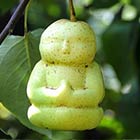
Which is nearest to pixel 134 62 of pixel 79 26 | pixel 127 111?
pixel 127 111

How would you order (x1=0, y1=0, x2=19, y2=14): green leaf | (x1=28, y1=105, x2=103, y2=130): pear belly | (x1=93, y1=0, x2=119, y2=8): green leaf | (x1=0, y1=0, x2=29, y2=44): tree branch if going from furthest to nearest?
(x1=93, y1=0, x2=119, y2=8): green leaf → (x1=0, y1=0, x2=19, y2=14): green leaf → (x1=0, y1=0, x2=29, y2=44): tree branch → (x1=28, y1=105, x2=103, y2=130): pear belly

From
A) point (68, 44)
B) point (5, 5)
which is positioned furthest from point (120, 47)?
point (68, 44)

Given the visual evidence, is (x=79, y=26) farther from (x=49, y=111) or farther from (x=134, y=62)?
(x=134, y=62)

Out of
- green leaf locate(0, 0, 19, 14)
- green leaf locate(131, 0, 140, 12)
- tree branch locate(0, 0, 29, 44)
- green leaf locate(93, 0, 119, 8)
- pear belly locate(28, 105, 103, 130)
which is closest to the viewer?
pear belly locate(28, 105, 103, 130)

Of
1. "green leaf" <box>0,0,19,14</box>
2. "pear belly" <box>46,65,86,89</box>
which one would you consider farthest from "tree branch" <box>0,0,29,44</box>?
"green leaf" <box>0,0,19,14</box>

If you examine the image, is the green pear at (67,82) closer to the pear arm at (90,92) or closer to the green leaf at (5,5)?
the pear arm at (90,92)

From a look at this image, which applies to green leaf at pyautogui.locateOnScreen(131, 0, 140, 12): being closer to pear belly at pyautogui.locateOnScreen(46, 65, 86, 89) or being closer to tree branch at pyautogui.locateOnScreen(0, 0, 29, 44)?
tree branch at pyautogui.locateOnScreen(0, 0, 29, 44)
